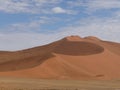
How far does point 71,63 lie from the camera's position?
58.8 metres

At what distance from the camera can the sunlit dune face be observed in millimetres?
67688

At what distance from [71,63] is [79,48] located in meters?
10.6

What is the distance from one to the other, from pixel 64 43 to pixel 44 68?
18.9 m

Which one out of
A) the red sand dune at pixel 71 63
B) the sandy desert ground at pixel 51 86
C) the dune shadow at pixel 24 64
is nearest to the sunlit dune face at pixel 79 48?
the red sand dune at pixel 71 63

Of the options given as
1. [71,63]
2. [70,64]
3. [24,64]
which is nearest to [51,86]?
[70,64]

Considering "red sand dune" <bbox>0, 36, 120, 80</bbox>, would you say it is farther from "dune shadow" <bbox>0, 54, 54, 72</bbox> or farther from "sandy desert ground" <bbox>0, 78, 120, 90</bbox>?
"sandy desert ground" <bbox>0, 78, 120, 90</bbox>

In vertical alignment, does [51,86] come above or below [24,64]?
below

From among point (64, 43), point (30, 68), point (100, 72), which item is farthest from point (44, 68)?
point (64, 43)

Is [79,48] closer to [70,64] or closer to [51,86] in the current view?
[70,64]

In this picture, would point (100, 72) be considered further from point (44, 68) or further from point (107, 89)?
point (107, 89)

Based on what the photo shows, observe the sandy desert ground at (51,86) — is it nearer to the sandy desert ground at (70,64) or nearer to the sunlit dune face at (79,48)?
the sandy desert ground at (70,64)

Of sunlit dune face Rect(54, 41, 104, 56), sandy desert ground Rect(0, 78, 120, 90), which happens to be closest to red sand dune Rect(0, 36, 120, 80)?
sunlit dune face Rect(54, 41, 104, 56)

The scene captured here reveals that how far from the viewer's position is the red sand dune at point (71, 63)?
52312 millimetres

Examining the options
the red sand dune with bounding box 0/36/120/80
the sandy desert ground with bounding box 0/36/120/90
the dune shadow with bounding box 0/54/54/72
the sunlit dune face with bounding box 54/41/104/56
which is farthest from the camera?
the sunlit dune face with bounding box 54/41/104/56
